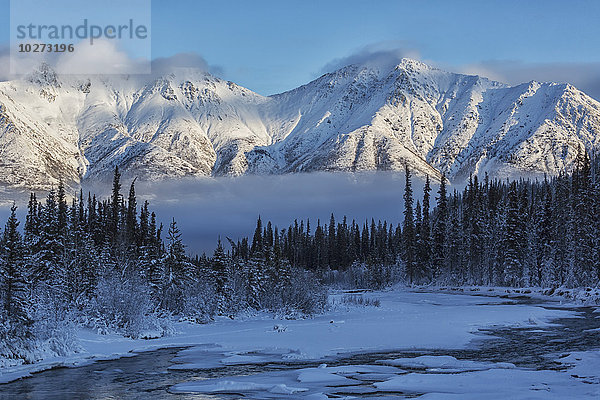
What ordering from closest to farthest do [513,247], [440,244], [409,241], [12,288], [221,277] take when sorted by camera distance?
[12,288] < [221,277] < [513,247] < [440,244] < [409,241]

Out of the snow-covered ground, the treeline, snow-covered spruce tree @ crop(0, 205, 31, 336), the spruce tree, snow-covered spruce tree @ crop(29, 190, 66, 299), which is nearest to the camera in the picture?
the snow-covered ground

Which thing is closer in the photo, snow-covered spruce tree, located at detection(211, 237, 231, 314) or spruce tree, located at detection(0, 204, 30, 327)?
spruce tree, located at detection(0, 204, 30, 327)

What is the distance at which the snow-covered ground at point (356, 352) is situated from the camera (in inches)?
615

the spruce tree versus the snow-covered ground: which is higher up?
the spruce tree

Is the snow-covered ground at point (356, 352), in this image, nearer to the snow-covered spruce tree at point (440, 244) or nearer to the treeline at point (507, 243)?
the treeline at point (507, 243)

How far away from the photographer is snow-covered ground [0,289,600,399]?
1562 centimetres

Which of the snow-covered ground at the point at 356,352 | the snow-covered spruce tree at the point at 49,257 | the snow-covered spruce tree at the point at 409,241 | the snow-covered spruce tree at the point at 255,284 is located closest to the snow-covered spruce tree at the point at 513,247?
the snow-covered spruce tree at the point at 409,241

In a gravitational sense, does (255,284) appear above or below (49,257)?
below

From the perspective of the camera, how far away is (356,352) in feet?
76.7

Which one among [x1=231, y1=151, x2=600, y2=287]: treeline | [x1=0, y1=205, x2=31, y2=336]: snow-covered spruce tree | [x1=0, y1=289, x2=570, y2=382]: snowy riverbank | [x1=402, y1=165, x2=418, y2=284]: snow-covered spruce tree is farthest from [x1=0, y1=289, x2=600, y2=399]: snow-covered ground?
[x1=402, y1=165, x2=418, y2=284]: snow-covered spruce tree

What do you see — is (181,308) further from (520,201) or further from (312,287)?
(520,201)

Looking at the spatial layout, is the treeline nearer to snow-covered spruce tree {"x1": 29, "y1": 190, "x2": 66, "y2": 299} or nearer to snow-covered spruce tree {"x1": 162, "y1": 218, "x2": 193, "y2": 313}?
snow-covered spruce tree {"x1": 162, "y1": 218, "x2": 193, "y2": 313}

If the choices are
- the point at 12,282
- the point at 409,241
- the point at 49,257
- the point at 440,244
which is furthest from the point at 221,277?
the point at 409,241

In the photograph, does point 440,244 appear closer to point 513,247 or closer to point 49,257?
point 513,247
